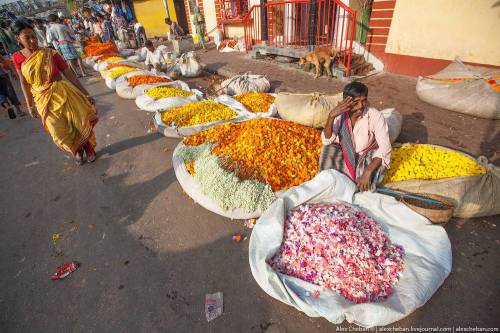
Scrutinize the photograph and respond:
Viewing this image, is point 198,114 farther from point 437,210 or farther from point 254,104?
point 437,210

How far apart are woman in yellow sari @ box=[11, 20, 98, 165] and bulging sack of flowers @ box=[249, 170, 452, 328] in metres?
3.31

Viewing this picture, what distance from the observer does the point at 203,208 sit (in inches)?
121

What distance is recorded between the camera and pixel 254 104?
4895mm

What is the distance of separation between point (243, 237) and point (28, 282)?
212 centimetres

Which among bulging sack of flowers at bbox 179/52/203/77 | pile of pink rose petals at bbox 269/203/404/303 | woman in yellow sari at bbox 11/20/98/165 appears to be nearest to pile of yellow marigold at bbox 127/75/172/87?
bulging sack of flowers at bbox 179/52/203/77

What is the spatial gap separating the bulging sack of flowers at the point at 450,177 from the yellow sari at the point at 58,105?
4299 millimetres

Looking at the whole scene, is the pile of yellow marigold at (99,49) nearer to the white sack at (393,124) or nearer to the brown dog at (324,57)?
the brown dog at (324,57)

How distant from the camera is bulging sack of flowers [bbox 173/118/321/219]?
8.95 feet

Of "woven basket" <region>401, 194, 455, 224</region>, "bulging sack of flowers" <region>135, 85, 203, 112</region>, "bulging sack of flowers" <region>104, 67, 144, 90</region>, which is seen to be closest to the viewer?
"woven basket" <region>401, 194, 455, 224</region>

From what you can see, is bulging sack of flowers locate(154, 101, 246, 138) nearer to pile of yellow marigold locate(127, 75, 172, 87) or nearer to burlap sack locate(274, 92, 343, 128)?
burlap sack locate(274, 92, 343, 128)

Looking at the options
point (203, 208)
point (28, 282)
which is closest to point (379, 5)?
point (203, 208)

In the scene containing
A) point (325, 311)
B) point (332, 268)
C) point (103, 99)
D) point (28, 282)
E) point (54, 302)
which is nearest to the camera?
point (325, 311)

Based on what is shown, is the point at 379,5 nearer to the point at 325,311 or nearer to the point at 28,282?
the point at 325,311

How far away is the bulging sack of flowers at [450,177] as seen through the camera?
2.47m
